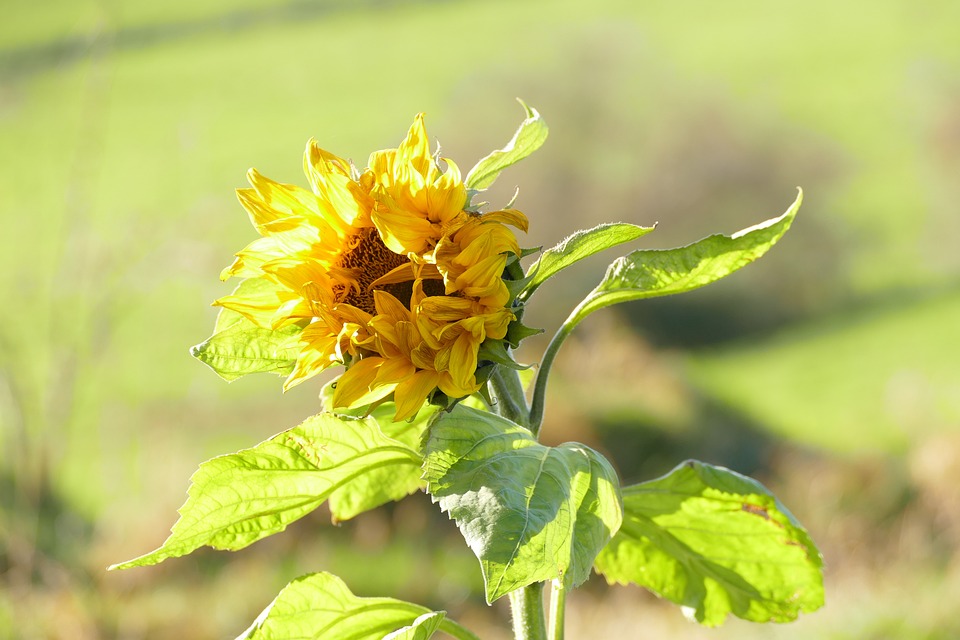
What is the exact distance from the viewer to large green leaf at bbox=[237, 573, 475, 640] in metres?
0.42

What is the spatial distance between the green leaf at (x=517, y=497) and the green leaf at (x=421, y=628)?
6 cm

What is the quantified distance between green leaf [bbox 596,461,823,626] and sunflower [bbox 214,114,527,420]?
0.51 ft

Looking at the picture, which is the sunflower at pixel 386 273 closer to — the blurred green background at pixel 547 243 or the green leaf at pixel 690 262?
the green leaf at pixel 690 262

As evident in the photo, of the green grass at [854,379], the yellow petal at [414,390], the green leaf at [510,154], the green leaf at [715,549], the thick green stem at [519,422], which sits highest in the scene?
the green leaf at [510,154]

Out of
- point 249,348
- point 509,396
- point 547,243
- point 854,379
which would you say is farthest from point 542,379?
point 547,243

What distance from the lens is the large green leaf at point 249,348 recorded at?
386 mm

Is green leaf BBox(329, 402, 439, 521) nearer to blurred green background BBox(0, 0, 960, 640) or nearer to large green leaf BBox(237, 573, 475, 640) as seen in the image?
large green leaf BBox(237, 573, 475, 640)

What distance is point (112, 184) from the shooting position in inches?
187

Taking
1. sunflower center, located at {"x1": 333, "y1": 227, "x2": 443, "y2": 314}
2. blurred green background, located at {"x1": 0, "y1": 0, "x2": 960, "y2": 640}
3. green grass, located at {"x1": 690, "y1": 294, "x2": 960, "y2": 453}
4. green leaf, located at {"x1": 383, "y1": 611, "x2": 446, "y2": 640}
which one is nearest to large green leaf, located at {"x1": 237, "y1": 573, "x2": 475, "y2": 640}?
green leaf, located at {"x1": 383, "y1": 611, "x2": 446, "y2": 640}

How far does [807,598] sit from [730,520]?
54 millimetres

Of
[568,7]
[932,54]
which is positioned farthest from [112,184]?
[932,54]

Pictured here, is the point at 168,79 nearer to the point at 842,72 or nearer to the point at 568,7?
the point at 568,7

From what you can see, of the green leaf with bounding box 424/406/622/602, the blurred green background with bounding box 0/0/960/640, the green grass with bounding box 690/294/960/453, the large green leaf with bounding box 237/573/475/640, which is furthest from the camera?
the green grass with bounding box 690/294/960/453

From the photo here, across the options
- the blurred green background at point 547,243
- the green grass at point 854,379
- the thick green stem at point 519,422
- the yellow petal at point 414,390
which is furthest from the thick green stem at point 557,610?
the green grass at point 854,379
